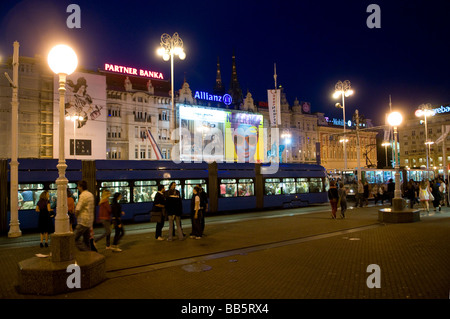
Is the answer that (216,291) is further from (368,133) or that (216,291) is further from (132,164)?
(368,133)

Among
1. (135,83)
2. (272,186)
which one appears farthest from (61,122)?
(135,83)

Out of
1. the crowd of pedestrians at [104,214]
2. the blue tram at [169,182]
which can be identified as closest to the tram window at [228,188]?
the blue tram at [169,182]

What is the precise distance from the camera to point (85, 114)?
47.3 metres

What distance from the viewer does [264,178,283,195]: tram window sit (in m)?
24.5

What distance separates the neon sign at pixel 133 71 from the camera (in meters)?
50.8

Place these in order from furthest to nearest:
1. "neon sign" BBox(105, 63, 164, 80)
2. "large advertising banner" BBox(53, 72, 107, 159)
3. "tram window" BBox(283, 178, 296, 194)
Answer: "neon sign" BBox(105, 63, 164, 80), "large advertising banner" BBox(53, 72, 107, 159), "tram window" BBox(283, 178, 296, 194)

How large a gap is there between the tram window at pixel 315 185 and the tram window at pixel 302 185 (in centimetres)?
50

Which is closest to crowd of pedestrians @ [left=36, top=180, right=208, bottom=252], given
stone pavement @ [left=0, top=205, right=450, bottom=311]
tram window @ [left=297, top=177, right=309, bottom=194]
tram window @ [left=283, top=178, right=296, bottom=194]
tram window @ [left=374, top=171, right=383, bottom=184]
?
stone pavement @ [left=0, top=205, right=450, bottom=311]

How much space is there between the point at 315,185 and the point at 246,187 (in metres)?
7.29

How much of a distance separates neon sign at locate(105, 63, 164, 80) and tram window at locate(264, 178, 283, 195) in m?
35.5

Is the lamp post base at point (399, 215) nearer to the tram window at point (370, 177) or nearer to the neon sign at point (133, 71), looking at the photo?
the tram window at point (370, 177)

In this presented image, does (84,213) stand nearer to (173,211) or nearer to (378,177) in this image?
(173,211)

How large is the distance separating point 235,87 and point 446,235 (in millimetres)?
100637

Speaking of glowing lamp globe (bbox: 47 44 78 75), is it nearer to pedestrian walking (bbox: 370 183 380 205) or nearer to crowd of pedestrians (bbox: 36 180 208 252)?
crowd of pedestrians (bbox: 36 180 208 252)
